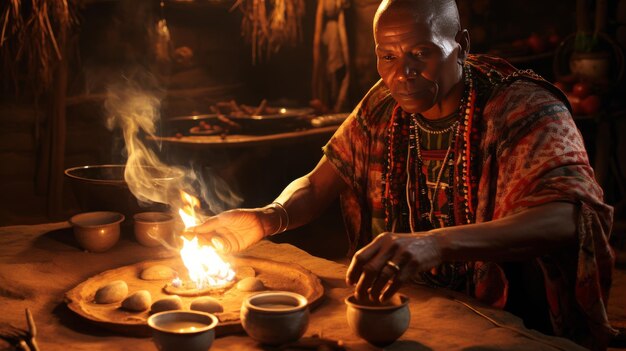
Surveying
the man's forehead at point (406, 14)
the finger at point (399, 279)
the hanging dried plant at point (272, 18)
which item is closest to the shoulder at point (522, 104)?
the man's forehead at point (406, 14)

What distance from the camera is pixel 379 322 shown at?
2334 mm

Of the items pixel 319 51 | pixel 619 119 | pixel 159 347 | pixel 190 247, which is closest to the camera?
pixel 159 347

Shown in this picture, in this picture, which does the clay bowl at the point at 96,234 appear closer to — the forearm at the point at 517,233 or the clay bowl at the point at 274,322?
the clay bowl at the point at 274,322

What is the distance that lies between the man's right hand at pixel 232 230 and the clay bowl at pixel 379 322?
3.17 feet

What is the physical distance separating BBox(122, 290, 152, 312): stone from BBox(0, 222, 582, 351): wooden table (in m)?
0.16

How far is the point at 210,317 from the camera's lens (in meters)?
2.36

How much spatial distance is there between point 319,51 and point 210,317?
6.10 metres

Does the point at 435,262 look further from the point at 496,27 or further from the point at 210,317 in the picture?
the point at 496,27

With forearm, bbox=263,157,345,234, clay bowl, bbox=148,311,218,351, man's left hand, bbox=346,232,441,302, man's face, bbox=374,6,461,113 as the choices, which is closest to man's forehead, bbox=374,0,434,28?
man's face, bbox=374,6,461,113

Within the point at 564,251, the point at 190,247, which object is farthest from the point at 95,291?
the point at 564,251

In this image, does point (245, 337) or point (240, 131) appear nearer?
point (245, 337)

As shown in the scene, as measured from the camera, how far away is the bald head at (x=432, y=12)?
118 inches

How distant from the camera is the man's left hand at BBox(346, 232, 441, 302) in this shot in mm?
2361

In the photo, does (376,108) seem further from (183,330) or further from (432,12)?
(183,330)
